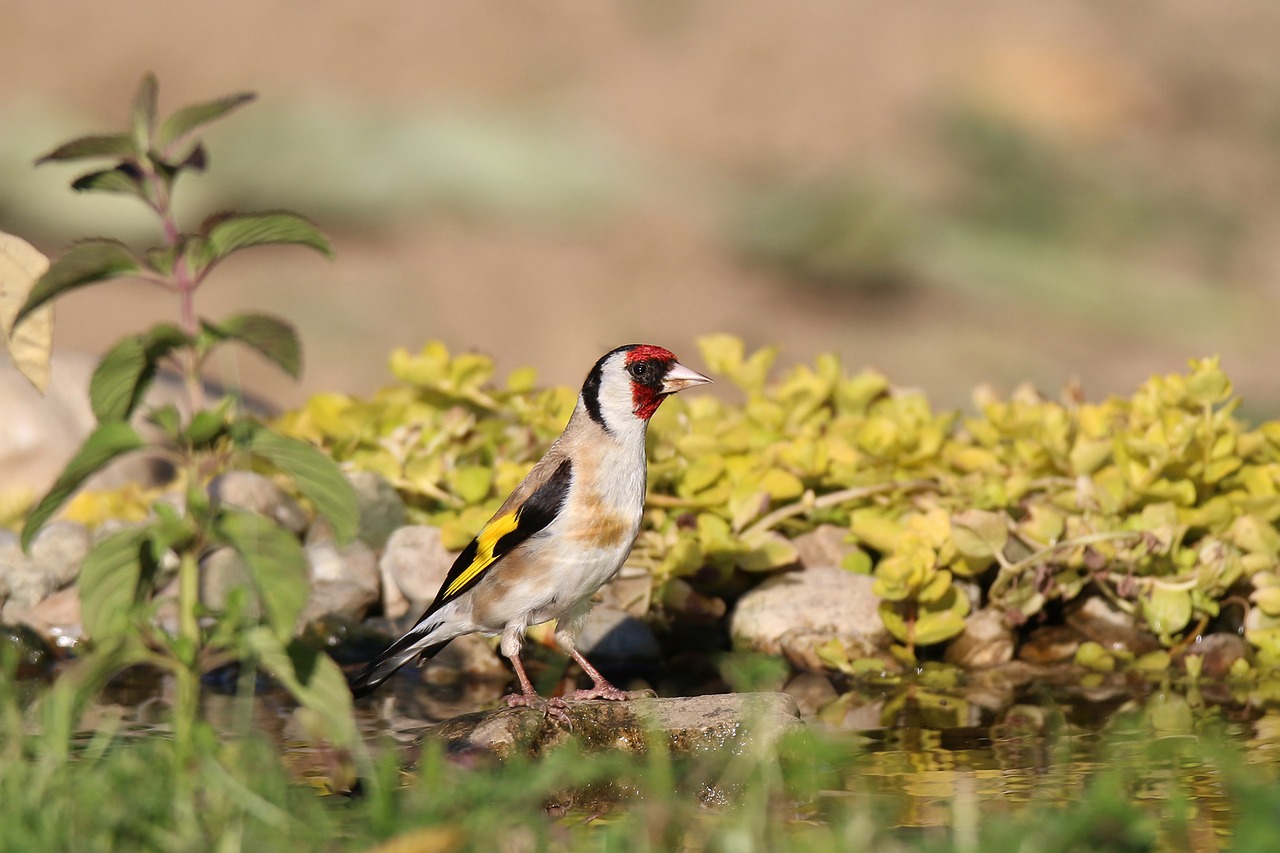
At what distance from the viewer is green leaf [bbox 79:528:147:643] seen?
9.19 feet

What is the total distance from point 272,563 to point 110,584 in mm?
308

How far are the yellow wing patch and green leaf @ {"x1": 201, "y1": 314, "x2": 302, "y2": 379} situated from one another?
5.64 feet

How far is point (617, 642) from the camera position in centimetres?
535

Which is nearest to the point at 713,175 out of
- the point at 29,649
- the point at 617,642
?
the point at 617,642

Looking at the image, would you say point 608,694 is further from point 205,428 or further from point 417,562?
point 205,428

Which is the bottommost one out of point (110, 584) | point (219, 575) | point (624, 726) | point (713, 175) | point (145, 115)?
point (624, 726)

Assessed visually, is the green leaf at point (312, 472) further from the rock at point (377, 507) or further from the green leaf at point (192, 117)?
the rock at point (377, 507)

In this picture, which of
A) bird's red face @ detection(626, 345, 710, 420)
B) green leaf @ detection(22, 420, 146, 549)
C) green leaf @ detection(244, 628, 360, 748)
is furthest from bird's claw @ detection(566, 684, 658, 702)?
green leaf @ detection(22, 420, 146, 549)

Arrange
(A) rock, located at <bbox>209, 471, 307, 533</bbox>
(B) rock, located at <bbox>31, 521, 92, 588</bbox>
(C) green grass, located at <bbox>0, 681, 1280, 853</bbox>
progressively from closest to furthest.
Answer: (C) green grass, located at <bbox>0, 681, 1280, 853</bbox>, (B) rock, located at <bbox>31, 521, 92, 588</bbox>, (A) rock, located at <bbox>209, 471, 307, 533</bbox>

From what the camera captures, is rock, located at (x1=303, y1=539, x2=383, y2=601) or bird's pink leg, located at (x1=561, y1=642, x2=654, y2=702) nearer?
bird's pink leg, located at (x1=561, y1=642, x2=654, y2=702)

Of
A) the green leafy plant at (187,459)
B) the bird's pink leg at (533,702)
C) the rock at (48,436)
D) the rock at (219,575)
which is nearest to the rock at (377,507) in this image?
the rock at (219,575)

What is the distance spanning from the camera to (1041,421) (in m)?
5.80

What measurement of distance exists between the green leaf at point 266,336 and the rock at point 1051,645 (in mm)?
3221

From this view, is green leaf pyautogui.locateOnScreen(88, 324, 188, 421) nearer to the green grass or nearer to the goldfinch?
the green grass
